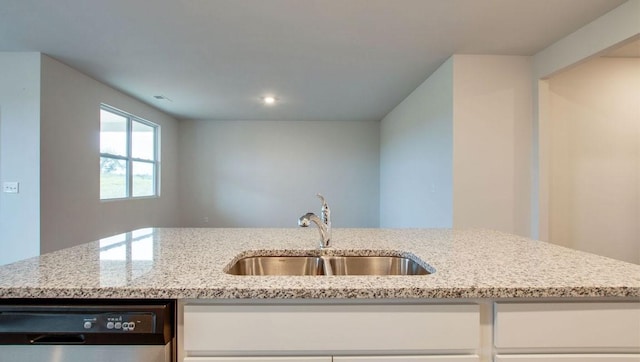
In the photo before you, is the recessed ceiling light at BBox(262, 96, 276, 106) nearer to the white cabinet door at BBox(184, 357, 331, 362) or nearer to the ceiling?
the ceiling

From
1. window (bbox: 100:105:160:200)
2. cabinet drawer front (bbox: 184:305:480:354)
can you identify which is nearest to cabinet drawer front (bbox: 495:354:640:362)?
cabinet drawer front (bbox: 184:305:480:354)

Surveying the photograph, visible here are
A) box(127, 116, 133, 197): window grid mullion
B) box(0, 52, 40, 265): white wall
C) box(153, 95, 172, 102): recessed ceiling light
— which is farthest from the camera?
box(127, 116, 133, 197): window grid mullion

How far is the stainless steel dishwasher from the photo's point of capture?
2.62 ft

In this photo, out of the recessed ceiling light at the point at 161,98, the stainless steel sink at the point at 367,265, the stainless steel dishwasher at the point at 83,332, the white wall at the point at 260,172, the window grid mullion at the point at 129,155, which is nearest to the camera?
the stainless steel dishwasher at the point at 83,332

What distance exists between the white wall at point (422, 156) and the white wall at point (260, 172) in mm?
1231

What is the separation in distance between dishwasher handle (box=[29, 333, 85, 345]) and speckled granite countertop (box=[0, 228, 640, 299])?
0.10 m

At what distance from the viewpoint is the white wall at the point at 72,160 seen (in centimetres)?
332

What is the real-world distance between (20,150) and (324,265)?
366 cm

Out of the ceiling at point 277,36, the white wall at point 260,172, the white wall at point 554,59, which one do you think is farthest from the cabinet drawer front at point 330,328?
the white wall at point 260,172

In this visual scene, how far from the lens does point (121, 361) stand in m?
0.81

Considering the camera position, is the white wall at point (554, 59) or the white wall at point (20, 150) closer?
the white wall at point (554, 59)

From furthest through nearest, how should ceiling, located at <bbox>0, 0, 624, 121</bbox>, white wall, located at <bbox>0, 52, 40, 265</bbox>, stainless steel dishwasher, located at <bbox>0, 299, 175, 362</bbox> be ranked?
1. white wall, located at <bbox>0, 52, 40, 265</bbox>
2. ceiling, located at <bbox>0, 0, 624, 121</bbox>
3. stainless steel dishwasher, located at <bbox>0, 299, 175, 362</bbox>

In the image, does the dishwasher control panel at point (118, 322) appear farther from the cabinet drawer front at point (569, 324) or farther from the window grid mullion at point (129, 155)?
the window grid mullion at point (129, 155)

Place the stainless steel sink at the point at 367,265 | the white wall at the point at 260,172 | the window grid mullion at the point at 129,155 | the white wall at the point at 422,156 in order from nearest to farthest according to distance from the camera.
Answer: the stainless steel sink at the point at 367,265 < the white wall at the point at 422,156 < the window grid mullion at the point at 129,155 < the white wall at the point at 260,172
